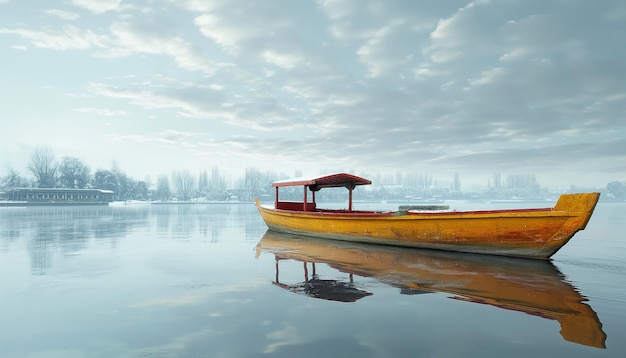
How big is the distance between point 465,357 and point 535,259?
9425mm

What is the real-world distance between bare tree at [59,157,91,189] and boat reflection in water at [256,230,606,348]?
353 feet

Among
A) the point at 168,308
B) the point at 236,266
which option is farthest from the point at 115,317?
the point at 236,266

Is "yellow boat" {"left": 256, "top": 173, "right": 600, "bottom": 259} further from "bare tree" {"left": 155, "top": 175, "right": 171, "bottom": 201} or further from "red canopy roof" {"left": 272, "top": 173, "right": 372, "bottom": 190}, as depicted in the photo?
"bare tree" {"left": 155, "top": 175, "right": 171, "bottom": 201}

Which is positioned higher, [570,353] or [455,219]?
[455,219]

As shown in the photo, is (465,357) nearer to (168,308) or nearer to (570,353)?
(570,353)

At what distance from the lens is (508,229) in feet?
38.7

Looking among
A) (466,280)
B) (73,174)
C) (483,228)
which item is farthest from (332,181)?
(73,174)

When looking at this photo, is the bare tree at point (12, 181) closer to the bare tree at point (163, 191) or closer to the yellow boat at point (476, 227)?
the bare tree at point (163, 191)

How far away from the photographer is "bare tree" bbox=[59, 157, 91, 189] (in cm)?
9962

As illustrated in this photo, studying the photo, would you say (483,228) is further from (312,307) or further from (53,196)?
(53,196)

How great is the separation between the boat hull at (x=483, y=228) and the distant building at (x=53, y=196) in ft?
297

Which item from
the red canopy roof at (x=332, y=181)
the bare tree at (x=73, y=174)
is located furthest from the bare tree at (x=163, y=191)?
the red canopy roof at (x=332, y=181)

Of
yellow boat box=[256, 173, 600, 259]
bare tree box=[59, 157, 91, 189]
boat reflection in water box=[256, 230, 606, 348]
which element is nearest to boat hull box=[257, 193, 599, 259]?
yellow boat box=[256, 173, 600, 259]

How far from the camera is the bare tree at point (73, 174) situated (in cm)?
9962
